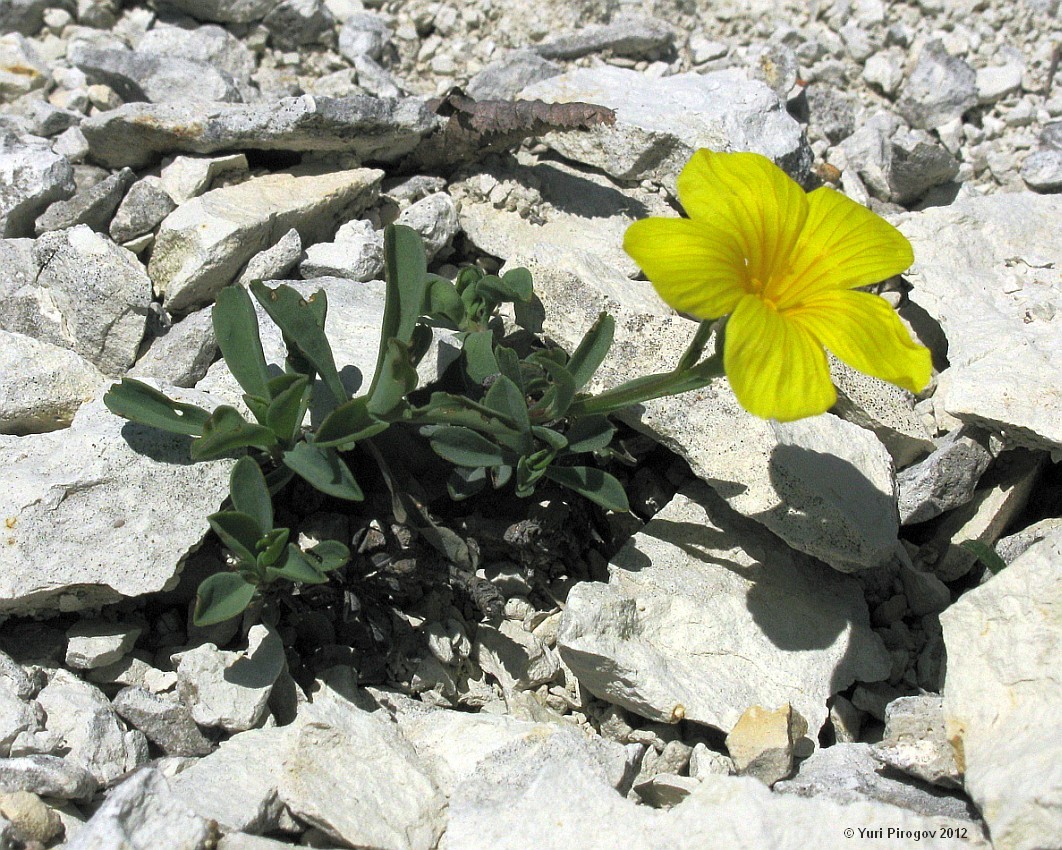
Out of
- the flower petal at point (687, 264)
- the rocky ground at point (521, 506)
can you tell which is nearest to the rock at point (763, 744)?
the rocky ground at point (521, 506)

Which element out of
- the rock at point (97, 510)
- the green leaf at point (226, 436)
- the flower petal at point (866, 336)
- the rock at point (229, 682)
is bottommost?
the rock at point (229, 682)

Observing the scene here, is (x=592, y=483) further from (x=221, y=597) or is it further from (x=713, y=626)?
(x=221, y=597)

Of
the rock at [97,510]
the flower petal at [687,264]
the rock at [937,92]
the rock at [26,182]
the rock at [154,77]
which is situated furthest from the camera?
the rock at [937,92]

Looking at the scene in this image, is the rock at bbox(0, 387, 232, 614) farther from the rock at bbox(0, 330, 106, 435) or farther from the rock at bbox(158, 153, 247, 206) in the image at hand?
the rock at bbox(158, 153, 247, 206)

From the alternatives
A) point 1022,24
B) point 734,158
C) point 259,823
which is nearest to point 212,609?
point 259,823

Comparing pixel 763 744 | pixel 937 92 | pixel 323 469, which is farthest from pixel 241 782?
pixel 937 92

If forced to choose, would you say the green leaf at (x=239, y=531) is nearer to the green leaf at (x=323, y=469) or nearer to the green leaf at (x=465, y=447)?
the green leaf at (x=323, y=469)
